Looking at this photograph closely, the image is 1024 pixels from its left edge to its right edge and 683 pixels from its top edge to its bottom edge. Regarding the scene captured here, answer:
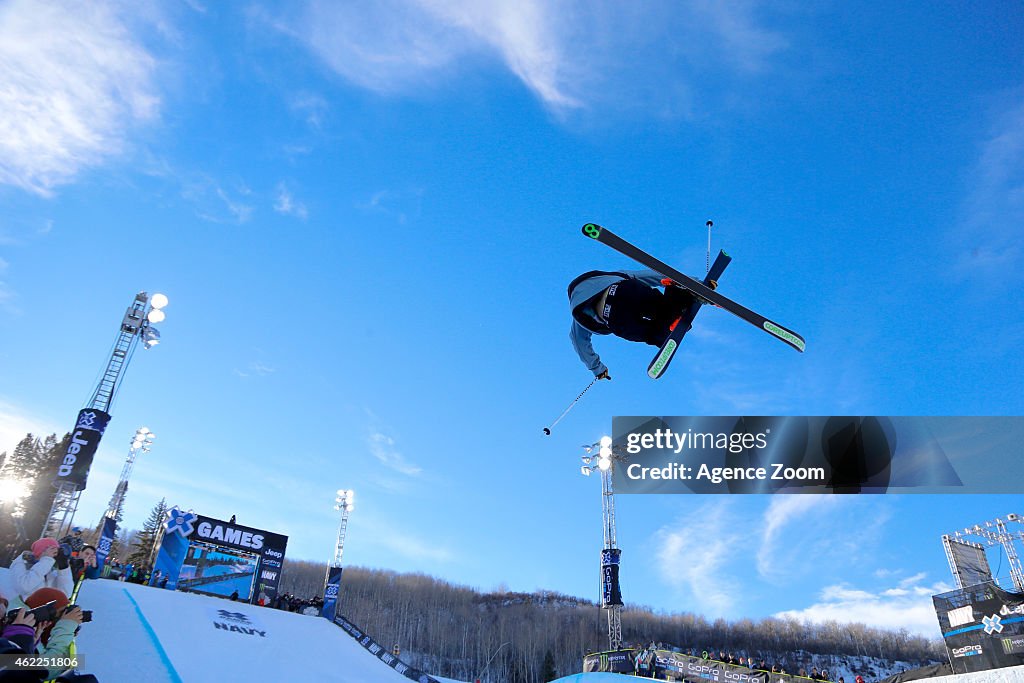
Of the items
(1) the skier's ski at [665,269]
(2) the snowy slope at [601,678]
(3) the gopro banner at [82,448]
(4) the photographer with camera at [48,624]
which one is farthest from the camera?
(3) the gopro banner at [82,448]

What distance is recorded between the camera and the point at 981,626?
492 inches

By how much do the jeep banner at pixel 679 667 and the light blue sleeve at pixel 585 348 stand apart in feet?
35.3

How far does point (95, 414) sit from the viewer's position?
19766mm

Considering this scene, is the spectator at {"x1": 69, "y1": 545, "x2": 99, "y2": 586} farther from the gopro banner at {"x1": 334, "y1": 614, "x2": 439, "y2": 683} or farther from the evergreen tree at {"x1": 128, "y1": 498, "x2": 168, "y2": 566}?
the evergreen tree at {"x1": 128, "y1": 498, "x2": 168, "y2": 566}

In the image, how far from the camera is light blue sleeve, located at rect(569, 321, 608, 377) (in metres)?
8.74

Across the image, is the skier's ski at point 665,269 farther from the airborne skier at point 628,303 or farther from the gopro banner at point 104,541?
the gopro banner at point 104,541

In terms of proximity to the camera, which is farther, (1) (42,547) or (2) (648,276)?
(2) (648,276)

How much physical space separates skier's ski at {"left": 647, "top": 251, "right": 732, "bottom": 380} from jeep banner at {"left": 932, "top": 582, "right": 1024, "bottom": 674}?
9.94 metres

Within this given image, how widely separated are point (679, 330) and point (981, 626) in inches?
422

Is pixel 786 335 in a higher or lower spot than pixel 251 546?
higher

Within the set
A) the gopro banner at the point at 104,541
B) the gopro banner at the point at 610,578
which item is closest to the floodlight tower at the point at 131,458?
the gopro banner at the point at 104,541

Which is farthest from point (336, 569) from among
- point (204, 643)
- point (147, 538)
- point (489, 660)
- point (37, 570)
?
point (147, 538)

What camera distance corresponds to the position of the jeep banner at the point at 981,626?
1184 cm

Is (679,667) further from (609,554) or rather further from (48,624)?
(48,624)
